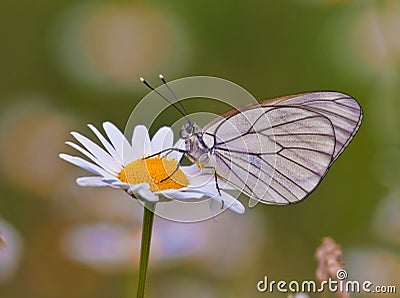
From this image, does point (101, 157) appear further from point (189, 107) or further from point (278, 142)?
point (189, 107)

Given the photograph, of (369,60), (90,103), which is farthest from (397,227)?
(90,103)

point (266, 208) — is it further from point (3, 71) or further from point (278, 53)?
point (3, 71)

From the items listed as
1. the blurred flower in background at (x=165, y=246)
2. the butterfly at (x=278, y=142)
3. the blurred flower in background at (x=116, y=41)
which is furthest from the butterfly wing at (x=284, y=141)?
the blurred flower in background at (x=116, y=41)

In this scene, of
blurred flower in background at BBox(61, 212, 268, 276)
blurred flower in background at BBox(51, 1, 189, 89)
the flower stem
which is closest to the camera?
the flower stem

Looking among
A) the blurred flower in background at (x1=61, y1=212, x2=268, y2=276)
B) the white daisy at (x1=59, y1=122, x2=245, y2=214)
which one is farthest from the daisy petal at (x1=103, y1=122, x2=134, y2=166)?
the blurred flower in background at (x1=61, y1=212, x2=268, y2=276)

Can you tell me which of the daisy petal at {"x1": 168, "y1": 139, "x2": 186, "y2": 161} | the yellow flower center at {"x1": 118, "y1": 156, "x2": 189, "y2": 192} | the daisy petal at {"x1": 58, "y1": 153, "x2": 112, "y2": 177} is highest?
the daisy petal at {"x1": 168, "y1": 139, "x2": 186, "y2": 161}

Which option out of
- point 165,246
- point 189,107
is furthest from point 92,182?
point 189,107

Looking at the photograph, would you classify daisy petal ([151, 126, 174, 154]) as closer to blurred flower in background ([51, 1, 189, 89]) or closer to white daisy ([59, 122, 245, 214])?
white daisy ([59, 122, 245, 214])

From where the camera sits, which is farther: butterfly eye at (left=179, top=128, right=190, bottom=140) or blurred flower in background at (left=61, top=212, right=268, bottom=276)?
blurred flower in background at (left=61, top=212, right=268, bottom=276)
